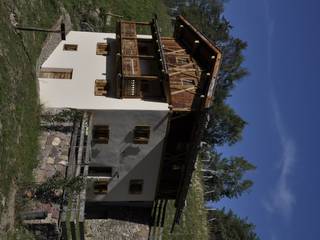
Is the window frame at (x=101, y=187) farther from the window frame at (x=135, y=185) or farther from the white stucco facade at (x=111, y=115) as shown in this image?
the window frame at (x=135, y=185)

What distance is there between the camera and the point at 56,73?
32.8 m

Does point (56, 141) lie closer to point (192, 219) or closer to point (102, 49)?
point (102, 49)

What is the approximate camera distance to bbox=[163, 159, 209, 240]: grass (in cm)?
4334

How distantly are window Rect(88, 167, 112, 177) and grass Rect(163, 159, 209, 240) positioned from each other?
9590mm

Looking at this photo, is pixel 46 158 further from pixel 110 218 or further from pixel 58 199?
pixel 110 218

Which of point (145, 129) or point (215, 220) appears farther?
point (215, 220)

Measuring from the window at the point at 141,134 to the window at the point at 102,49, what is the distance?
22.2 feet

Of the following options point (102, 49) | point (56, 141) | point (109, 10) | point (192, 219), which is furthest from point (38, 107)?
point (109, 10)

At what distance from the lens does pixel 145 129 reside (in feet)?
104

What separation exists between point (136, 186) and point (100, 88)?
7360 millimetres

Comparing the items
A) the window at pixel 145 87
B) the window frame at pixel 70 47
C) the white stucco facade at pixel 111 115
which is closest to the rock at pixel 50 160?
the white stucco facade at pixel 111 115

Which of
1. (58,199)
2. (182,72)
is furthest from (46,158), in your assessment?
(182,72)

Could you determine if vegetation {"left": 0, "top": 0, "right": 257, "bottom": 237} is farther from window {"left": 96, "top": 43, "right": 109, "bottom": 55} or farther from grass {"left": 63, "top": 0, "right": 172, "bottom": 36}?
window {"left": 96, "top": 43, "right": 109, "bottom": 55}

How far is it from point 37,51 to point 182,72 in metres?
8.68
